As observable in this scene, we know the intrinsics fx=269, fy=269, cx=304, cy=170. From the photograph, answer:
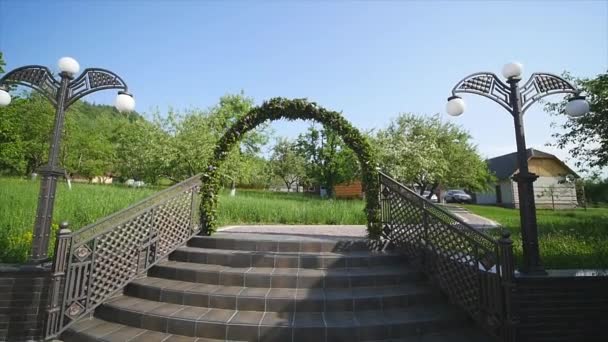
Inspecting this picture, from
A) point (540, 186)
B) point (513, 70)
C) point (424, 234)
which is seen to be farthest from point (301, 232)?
point (540, 186)

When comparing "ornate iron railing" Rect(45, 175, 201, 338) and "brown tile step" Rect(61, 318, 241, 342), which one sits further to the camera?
"ornate iron railing" Rect(45, 175, 201, 338)

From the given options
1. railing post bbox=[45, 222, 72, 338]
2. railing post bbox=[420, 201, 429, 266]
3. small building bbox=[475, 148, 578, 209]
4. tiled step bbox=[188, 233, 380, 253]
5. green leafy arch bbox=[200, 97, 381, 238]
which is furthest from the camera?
small building bbox=[475, 148, 578, 209]

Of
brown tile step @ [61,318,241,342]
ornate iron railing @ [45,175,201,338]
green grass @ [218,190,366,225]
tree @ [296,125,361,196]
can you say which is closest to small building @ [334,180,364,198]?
tree @ [296,125,361,196]

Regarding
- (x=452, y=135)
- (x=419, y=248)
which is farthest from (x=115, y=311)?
(x=452, y=135)

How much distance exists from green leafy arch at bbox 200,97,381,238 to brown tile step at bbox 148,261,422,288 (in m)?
1.23

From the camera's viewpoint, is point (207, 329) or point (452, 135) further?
point (452, 135)

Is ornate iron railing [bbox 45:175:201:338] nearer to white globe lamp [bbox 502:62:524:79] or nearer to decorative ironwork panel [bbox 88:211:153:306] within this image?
decorative ironwork panel [bbox 88:211:153:306]

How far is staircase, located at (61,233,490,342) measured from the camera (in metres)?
3.28

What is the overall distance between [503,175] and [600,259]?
31.7 meters

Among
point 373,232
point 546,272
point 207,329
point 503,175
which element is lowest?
point 207,329

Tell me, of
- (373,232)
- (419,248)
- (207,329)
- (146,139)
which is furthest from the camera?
(146,139)

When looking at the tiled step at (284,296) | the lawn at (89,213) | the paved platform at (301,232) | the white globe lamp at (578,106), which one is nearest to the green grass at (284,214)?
the lawn at (89,213)

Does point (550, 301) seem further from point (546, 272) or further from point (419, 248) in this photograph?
point (419, 248)

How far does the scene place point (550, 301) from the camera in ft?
11.5
